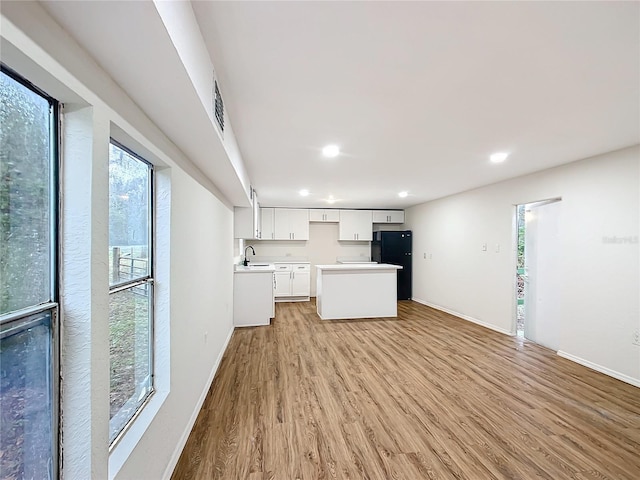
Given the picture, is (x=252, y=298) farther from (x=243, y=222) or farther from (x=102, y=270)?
(x=102, y=270)

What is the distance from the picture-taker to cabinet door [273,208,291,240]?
7359 mm

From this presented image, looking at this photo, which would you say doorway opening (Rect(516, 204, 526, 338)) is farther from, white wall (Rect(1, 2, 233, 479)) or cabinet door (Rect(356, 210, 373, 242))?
white wall (Rect(1, 2, 233, 479))

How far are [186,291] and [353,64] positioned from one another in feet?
5.71

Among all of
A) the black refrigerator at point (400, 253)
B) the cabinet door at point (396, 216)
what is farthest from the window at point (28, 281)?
the cabinet door at point (396, 216)

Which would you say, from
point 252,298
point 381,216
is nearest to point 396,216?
point 381,216

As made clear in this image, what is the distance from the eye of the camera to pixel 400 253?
7.38 m

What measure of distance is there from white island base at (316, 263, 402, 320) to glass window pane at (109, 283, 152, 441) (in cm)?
385

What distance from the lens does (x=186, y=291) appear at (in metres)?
2.07

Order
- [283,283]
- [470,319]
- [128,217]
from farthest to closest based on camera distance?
[283,283] < [470,319] < [128,217]

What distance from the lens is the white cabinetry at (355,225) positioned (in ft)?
25.1

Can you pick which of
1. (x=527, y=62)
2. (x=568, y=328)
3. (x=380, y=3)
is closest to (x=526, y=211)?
(x=568, y=328)

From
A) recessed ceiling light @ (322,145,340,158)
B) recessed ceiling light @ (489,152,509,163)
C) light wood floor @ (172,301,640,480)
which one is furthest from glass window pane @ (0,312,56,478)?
recessed ceiling light @ (489,152,509,163)

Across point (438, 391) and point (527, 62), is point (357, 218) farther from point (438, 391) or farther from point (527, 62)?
point (527, 62)

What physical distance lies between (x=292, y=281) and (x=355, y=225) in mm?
2127
